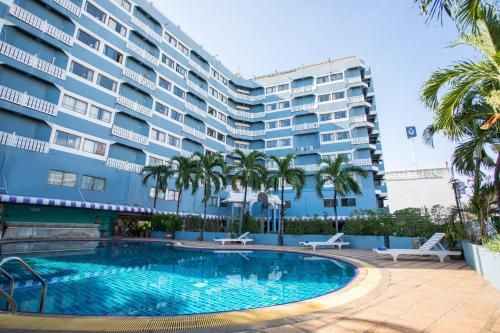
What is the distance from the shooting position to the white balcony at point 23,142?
18.8 meters

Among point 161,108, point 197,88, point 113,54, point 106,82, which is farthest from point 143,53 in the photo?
point 197,88

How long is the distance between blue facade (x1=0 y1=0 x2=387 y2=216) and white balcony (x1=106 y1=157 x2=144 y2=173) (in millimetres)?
104

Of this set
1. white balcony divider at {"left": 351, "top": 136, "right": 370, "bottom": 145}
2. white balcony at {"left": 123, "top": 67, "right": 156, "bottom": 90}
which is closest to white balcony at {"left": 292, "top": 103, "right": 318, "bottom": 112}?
white balcony divider at {"left": 351, "top": 136, "right": 370, "bottom": 145}

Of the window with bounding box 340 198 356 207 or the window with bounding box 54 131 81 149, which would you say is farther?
the window with bounding box 340 198 356 207

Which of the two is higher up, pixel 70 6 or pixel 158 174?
pixel 70 6

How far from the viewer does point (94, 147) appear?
2462 centimetres

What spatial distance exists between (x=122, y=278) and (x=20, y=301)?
3.20 metres

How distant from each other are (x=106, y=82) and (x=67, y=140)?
744cm

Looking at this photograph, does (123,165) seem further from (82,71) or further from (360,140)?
(360,140)

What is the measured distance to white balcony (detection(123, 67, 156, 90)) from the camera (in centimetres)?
2796

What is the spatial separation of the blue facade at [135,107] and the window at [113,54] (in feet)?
0.38

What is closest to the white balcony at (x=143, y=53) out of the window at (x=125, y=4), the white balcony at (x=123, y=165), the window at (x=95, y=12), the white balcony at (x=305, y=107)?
the window at (x=95, y=12)

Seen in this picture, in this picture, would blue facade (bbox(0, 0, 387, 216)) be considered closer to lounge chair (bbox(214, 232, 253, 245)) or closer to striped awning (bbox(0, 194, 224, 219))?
striped awning (bbox(0, 194, 224, 219))

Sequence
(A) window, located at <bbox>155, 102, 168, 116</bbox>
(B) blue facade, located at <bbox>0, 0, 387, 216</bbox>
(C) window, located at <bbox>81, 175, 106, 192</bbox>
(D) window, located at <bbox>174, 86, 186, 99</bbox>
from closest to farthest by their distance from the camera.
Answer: (B) blue facade, located at <bbox>0, 0, 387, 216</bbox>, (C) window, located at <bbox>81, 175, 106, 192</bbox>, (A) window, located at <bbox>155, 102, 168, 116</bbox>, (D) window, located at <bbox>174, 86, 186, 99</bbox>
